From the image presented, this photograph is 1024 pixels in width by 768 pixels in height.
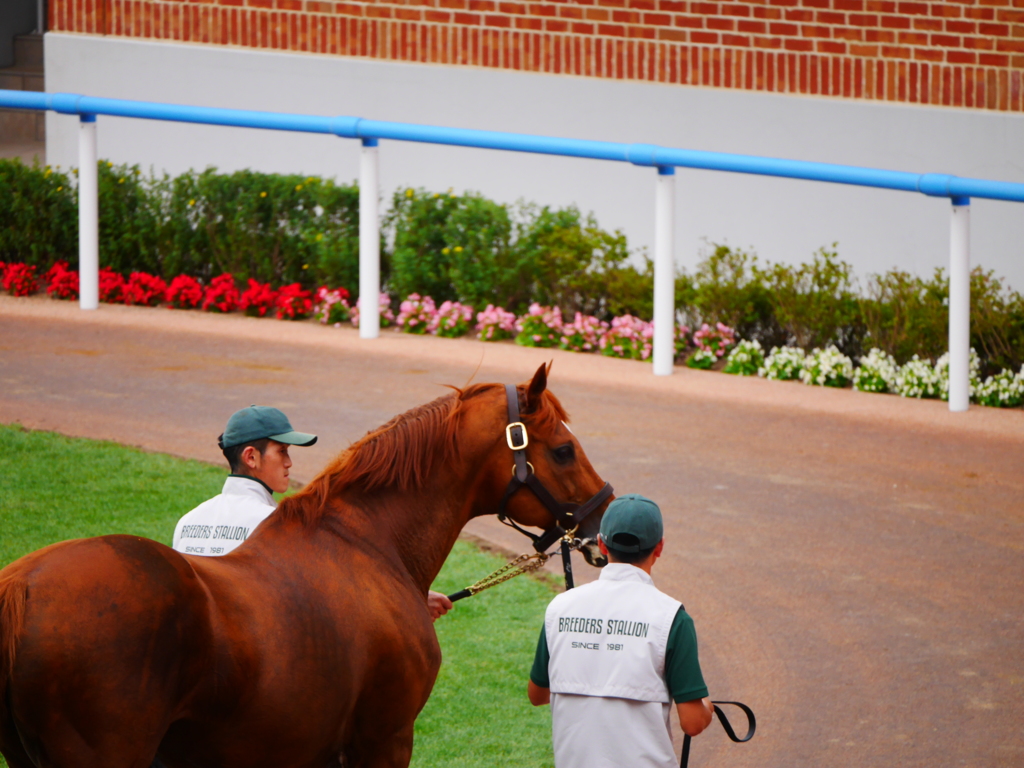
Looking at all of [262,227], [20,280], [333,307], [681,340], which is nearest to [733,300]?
[681,340]

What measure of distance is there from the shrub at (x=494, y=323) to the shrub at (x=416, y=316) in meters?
0.51

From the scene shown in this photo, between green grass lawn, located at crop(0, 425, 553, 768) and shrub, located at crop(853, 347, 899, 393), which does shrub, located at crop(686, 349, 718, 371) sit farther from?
green grass lawn, located at crop(0, 425, 553, 768)

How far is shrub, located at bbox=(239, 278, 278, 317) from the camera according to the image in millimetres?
12609

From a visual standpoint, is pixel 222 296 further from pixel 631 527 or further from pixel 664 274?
pixel 631 527

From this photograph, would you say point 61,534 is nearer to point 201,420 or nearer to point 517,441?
point 201,420

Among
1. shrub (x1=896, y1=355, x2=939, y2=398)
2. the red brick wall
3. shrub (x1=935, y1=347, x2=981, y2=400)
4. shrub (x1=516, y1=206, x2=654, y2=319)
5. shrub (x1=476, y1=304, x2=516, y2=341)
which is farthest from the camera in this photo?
the red brick wall

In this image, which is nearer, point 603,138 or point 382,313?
point 382,313

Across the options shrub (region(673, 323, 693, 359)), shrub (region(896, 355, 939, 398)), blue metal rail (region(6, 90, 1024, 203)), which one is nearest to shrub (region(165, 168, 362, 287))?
blue metal rail (region(6, 90, 1024, 203))

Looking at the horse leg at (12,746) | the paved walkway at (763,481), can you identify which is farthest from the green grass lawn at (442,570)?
the horse leg at (12,746)

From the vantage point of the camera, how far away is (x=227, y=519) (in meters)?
4.27

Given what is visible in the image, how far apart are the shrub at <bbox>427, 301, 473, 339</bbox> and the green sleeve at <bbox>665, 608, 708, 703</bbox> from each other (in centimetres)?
857

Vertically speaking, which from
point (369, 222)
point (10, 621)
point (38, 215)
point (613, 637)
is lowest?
point (613, 637)

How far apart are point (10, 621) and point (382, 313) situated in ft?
30.8

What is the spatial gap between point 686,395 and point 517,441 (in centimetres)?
615
